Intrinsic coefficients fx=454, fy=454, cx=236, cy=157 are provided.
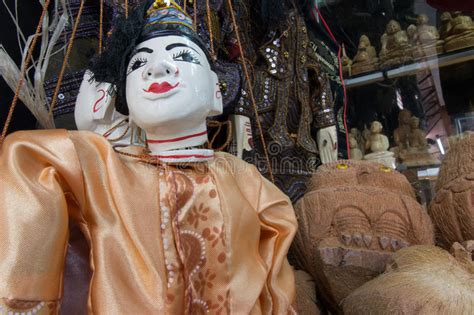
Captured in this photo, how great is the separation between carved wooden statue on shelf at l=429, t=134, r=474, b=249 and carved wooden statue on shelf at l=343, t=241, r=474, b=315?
16 cm

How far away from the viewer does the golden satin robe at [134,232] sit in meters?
0.74

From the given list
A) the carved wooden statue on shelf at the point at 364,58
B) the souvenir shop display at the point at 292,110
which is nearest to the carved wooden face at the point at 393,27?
the carved wooden statue on shelf at the point at 364,58

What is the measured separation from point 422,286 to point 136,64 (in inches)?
30.5

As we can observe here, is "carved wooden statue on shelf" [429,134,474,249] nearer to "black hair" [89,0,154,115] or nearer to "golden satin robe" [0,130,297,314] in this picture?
"golden satin robe" [0,130,297,314]

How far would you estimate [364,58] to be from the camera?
3119mm

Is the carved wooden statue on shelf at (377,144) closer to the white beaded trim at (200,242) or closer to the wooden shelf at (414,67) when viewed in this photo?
the wooden shelf at (414,67)

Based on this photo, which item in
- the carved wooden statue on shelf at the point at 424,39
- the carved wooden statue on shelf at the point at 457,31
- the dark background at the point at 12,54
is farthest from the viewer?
the carved wooden statue on shelf at the point at 424,39

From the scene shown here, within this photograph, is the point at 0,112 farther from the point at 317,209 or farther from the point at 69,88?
the point at 317,209

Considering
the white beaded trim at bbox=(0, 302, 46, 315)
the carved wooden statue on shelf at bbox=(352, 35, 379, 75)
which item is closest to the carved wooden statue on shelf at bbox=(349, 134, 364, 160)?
the carved wooden statue on shelf at bbox=(352, 35, 379, 75)

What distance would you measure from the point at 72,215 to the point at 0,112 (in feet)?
2.49

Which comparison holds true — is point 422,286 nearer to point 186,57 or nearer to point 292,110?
point 186,57

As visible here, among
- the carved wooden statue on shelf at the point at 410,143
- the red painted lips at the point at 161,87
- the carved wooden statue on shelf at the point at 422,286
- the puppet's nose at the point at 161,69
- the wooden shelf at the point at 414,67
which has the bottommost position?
the carved wooden statue on shelf at the point at 422,286

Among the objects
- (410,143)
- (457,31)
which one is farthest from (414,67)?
(410,143)

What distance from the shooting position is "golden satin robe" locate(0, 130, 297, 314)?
74cm
